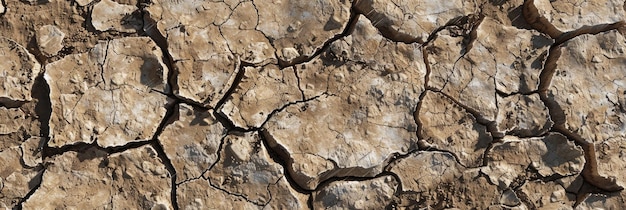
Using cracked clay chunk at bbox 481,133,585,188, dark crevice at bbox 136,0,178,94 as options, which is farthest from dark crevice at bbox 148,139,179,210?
cracked clay chunk at bbox 481,133,585,188

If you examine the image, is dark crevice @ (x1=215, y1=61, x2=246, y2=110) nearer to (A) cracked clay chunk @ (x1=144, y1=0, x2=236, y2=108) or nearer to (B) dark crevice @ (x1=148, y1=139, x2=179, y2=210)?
(A) cracked clay chunk @ (x1=144, y1=0, x2=236, y2=108)

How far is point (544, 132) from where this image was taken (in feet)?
8.87

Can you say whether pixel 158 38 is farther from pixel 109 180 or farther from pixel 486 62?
pixel 486 62

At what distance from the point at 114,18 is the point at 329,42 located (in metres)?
1.01

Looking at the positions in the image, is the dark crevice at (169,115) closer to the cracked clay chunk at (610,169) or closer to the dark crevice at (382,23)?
the dark crevice at (382,23)

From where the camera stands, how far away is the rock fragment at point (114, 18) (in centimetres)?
262

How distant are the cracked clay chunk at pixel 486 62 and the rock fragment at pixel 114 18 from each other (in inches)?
55.4

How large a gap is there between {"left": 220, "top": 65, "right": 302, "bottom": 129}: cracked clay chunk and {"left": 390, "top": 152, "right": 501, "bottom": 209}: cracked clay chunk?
60 cm

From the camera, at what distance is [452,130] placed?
2.66m

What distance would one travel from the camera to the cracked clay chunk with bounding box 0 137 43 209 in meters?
2.48

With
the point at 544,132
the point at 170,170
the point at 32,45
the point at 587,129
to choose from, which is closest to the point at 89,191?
the point at 170,170

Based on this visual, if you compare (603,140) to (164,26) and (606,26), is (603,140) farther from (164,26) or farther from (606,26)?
(164,26)

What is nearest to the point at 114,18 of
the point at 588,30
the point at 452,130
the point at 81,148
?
the point at 81,148

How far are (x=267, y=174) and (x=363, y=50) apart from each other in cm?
74
